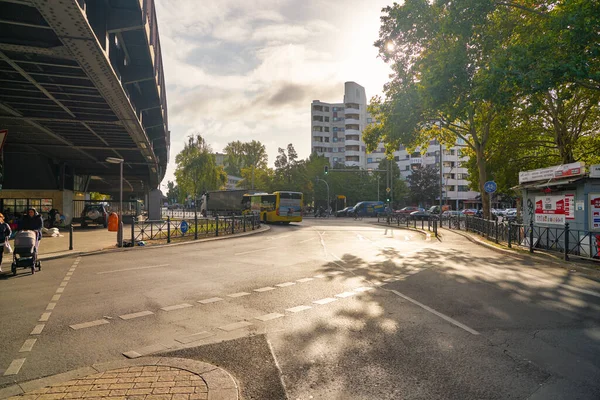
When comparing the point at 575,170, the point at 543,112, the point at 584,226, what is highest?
the point at 543,112

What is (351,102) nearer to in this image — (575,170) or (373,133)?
(373,133)

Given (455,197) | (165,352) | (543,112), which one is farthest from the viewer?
(455,197)

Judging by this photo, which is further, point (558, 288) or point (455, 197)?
point (455, 197)

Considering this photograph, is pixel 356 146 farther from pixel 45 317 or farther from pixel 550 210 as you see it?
pixel 45 317

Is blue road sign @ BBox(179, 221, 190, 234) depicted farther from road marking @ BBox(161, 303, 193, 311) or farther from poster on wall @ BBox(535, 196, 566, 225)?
poster on wall @ BBox(535, 196, 566, 225)

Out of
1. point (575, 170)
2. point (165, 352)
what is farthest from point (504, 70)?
point (165, 352)

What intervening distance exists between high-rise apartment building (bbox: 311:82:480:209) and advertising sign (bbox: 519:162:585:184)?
73398mm

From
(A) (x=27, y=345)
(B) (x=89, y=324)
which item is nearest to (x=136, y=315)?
(B) (x=89, y=324)

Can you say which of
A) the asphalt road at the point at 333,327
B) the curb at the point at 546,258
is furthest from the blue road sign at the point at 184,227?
the curb at the point at 546,258

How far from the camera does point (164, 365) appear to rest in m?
4.53

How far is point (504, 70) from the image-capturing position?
1287 cm

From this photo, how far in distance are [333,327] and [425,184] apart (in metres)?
76.8

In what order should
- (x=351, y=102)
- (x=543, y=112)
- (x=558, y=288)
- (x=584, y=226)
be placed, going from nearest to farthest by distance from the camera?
(x=558, y=288), (x=584, y=226), (x=543, y=112), (x=351, y=102)

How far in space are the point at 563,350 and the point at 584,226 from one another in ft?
37.9
